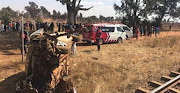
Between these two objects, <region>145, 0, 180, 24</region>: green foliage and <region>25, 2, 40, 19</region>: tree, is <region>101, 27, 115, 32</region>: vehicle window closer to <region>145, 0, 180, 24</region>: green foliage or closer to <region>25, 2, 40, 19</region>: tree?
<region>145, 0, 180, 24</region>: green foliage

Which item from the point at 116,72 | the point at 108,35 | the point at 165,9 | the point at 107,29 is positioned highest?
the point at 165,9

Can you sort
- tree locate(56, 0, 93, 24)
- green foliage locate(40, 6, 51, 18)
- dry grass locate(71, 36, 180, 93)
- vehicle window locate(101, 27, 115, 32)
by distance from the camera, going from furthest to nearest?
green foliage locate(40, 6, 51, 18) < tree locate(56, 0, 93, 24) < vehicle window locate(101, 27, 115, 32) < dry grass locate(71, 36, 180, 93)

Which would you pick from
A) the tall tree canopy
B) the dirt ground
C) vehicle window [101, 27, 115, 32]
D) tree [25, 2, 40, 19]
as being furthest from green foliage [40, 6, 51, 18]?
the dirt ground

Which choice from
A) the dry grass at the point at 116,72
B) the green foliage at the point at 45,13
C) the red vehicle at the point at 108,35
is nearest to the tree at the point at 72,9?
the red vehicle at the point at 108,35

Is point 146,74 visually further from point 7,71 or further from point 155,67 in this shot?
point 7,71

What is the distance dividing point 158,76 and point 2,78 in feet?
22.7

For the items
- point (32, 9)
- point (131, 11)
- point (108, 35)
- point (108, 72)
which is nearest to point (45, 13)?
point (32, 9)

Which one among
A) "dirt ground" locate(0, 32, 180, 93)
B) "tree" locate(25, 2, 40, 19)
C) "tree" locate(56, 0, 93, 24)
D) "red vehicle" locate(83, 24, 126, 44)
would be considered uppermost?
"tree" locate(25, 2, 40, 19)

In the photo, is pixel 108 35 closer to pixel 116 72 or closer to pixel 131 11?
pixel 116 72

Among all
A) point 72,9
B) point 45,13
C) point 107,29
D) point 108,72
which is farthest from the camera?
point 45,13

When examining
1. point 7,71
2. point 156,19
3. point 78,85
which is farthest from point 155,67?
point 156,19

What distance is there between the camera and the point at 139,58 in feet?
37.7

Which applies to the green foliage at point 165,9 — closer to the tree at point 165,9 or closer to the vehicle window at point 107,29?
the tree at point 165,9

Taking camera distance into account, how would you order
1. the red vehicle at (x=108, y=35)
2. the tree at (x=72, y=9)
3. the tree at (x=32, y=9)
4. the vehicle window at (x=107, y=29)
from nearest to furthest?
the red vehicle at (x=108, y=35) < the vehicle window at (x=107, y=29) < the tree at (x=72, y=9) < the tree at (x=32, y=9)
